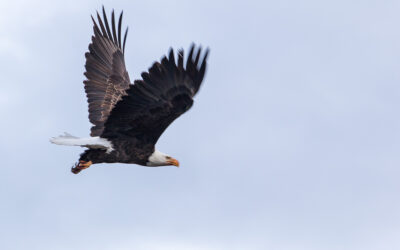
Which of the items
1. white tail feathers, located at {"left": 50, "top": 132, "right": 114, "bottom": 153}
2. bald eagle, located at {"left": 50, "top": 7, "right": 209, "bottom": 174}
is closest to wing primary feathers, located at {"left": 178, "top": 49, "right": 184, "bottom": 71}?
bald eagle, located at {"left": 50, "top": 7, "right": 209, "bottom": 174}

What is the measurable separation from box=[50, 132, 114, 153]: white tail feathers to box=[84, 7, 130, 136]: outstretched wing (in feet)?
2.86

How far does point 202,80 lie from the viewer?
38.7 ft

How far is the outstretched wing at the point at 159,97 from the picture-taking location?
11.7 meters

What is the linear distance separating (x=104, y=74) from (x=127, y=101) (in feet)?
9.41

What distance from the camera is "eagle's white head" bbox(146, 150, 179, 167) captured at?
13523 mm

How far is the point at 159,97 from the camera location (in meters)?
12.1

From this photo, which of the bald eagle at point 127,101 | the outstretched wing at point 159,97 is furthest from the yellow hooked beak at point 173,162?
the outstretched wing at point 159,97

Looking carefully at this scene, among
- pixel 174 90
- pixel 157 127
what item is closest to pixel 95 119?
pixel 157 127

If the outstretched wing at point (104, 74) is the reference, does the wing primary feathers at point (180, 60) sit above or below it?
below

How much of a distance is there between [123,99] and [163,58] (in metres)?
0.93

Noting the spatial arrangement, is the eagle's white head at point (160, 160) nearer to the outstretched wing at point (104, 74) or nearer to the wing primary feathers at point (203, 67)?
the outstretched wing at point (104, 74)

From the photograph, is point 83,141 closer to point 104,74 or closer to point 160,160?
point 160,160

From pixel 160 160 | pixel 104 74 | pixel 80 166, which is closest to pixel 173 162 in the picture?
pixel 160 160

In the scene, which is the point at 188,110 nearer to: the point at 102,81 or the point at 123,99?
the point at 123,99
